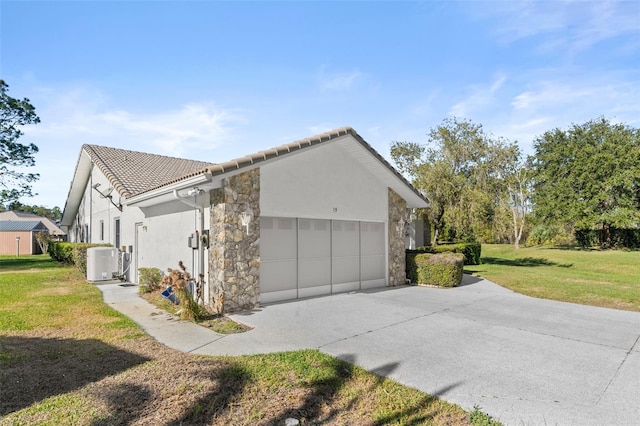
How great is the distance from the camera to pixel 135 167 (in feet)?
56.3

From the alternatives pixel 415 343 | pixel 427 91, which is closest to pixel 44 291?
pixel 415 343

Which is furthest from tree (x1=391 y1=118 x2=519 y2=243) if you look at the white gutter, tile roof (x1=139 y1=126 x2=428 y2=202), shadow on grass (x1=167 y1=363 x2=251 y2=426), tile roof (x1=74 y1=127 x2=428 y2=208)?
shadow on grass (x1=167 y1=363 x2=251 y2=426)

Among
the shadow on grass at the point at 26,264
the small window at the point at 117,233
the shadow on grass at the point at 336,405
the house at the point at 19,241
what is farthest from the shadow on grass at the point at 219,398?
the house at the point at 19,241

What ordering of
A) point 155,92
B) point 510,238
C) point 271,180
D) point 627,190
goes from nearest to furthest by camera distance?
point 271,180 → point 155,92 → point 627,190 → point 510,238

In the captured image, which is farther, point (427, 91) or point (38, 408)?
point (427, 91)

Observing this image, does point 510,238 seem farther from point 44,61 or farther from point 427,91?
point 44,61

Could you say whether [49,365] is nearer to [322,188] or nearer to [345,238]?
[322,188]

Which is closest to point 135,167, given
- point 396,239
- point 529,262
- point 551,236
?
point 396,239

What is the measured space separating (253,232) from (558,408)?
692 centimetres

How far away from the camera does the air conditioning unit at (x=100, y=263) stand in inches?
539

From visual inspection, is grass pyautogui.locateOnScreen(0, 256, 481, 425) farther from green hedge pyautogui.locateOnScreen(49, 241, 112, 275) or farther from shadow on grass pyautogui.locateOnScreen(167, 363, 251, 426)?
green hedge pyautogui.locateOnScreen(49, 241, 112, 275)

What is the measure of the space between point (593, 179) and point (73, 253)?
4146 centimetres

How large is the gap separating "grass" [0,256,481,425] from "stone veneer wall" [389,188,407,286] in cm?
769

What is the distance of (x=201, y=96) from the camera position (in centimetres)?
1222
